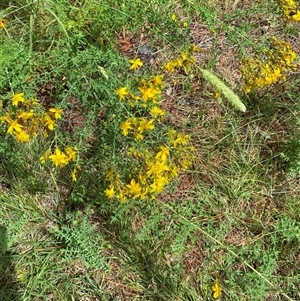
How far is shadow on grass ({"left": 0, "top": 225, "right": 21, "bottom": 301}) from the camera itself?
3.01 metres

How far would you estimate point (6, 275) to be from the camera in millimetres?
3047

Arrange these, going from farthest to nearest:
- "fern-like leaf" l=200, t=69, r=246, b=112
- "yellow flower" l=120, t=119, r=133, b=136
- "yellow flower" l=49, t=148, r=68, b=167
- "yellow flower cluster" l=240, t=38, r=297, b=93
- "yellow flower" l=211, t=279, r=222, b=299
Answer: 1. "yellow flower" l=211, t=279, r=222, b=299
2. "yellow flower cluster" l=240, t=38, r=297, b=93
3. "yellow flower" l=49, t=148, r=68, b=167
4. "yellow flower" l=120, t=119, r=133, b=136
5. "fern-like leaf" l=200, t=69, r=246, b=112

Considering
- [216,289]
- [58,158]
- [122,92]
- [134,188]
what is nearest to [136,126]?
[122,92]

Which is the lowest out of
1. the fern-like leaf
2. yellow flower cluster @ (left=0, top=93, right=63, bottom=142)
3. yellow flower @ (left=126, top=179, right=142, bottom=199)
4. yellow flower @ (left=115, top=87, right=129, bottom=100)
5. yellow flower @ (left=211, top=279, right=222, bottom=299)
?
yellow flower @ (left=211, top=279, right=222, bottom=299)

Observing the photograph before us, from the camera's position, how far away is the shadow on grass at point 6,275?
9.87 ft

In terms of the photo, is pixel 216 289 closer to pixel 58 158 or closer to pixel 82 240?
pixel 82 240

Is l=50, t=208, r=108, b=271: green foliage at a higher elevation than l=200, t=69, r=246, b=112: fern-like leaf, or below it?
below

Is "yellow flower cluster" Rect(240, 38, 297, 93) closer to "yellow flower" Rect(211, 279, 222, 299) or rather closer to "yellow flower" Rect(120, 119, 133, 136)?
"yellow flower" Rect(120, 119, 133, 136)

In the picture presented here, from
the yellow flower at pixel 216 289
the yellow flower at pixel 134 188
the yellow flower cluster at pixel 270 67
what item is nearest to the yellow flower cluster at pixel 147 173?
the yellow flower at pixel 134 188

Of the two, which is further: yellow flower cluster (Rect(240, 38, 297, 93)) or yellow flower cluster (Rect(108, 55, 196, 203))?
yellow flower cluster (Rect(240, 38, 297, 93))

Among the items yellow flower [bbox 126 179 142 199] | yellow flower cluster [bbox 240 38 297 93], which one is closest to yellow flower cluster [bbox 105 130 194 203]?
yellow flower [bbox 126 179 142 199]

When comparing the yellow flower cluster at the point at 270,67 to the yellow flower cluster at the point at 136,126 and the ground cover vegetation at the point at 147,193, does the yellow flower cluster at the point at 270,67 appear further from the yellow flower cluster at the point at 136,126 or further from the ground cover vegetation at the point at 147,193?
the yellow flower cluster at the point at 136,126

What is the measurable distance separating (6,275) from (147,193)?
1.06 m

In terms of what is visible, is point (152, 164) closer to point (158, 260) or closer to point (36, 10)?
point (158, 260)
